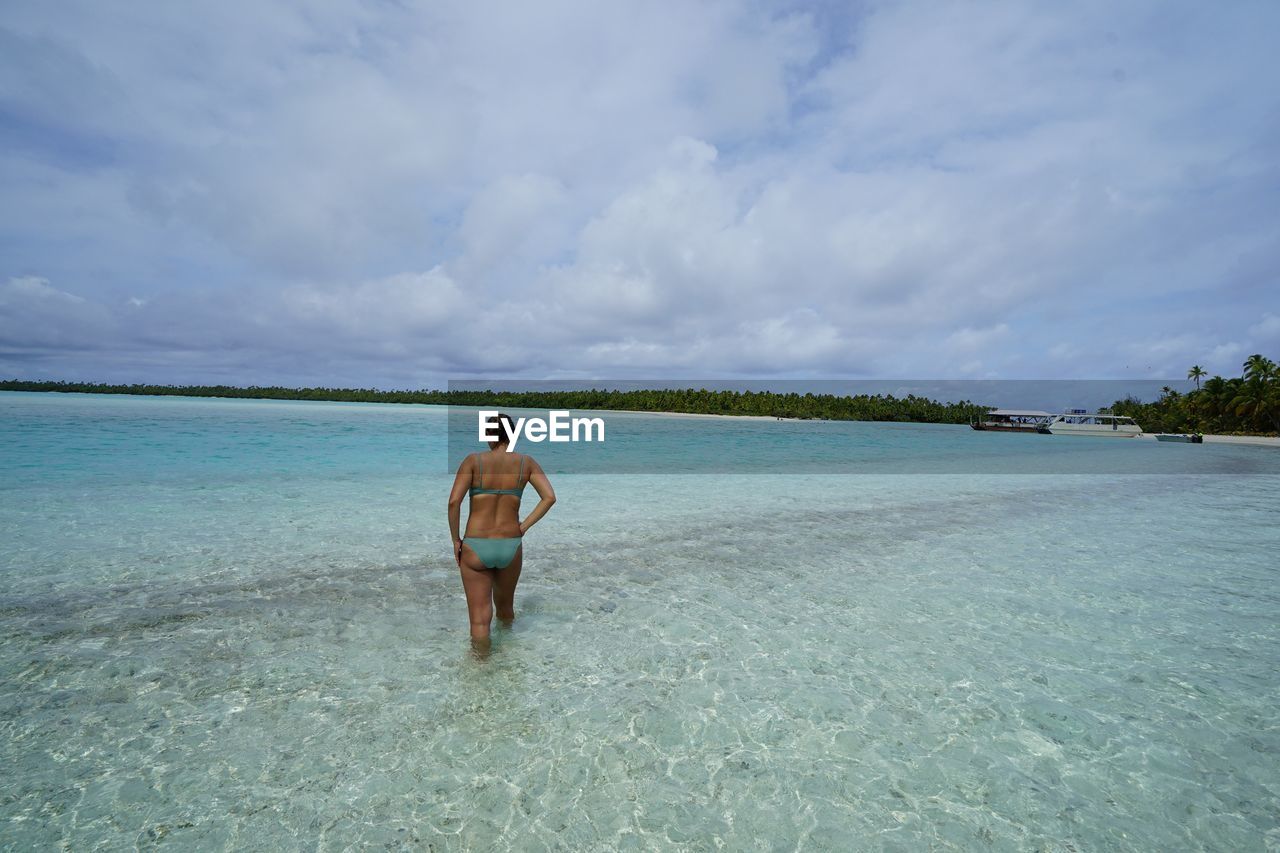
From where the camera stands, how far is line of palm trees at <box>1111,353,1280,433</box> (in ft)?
256

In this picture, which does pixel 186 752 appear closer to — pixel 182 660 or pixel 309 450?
pixel 182 660

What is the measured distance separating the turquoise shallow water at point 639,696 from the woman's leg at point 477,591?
12.0 inches

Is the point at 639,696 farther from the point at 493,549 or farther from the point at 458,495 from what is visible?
the point at 458,495

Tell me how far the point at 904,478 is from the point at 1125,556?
14173 millimetres

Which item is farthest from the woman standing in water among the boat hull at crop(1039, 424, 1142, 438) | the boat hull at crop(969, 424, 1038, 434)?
the boat hull at crop(969, 424, 1038, 434)

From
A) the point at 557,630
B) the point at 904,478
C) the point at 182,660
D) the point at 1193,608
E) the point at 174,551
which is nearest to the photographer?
the point at 182,660

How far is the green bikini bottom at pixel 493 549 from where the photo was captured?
5238mm

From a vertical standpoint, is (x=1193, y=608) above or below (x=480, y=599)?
below

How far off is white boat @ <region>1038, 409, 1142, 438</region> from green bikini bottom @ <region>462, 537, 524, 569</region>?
102453 millimetres

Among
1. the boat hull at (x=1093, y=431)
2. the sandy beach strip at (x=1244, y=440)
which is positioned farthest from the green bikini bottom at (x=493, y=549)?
the boat hull at (x=1093, y=431)

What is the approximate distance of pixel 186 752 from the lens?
4.09m

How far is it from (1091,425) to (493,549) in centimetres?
10881

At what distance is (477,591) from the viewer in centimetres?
552

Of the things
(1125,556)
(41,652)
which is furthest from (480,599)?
(1125,556)
